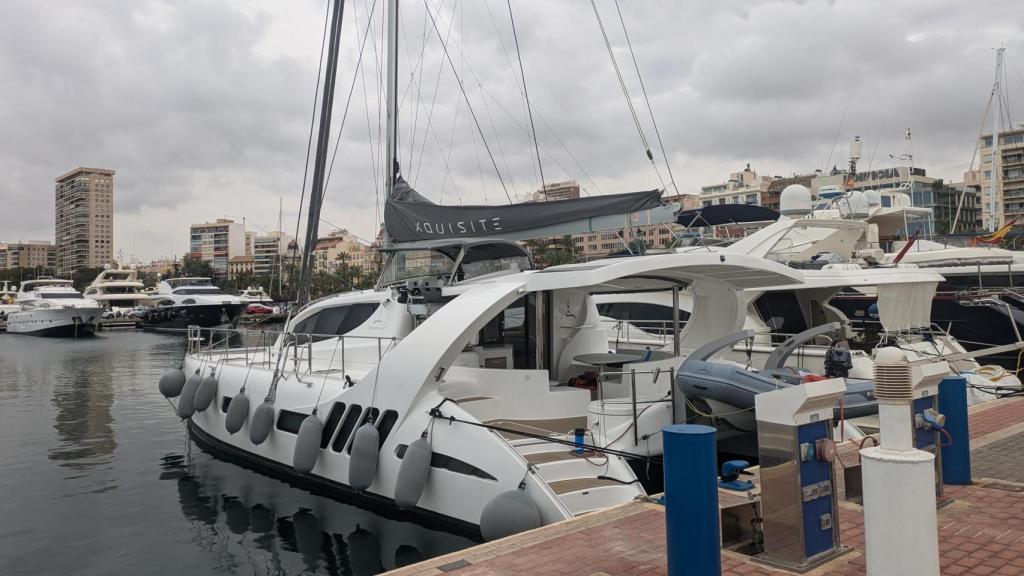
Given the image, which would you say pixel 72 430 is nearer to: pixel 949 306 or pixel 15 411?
pixel 15 411

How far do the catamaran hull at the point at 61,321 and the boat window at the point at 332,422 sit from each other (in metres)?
58.2

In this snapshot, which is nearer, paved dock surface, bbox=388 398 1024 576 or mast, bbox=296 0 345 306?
paved dock surface, bbox=388 398 1024 576

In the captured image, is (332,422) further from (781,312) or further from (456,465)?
(781,312)

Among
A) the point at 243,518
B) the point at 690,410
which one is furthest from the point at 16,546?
the point at 690,410

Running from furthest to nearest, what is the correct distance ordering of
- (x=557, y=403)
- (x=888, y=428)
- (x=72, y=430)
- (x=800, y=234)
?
(x=800, y=234), (x=72, y=430), (x=557, y=403), (x=888, y=428)

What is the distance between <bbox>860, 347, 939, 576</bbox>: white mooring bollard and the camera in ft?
11.2

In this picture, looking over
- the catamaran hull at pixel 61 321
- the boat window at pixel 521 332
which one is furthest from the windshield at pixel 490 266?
the catamaran hull at pixel 61 321

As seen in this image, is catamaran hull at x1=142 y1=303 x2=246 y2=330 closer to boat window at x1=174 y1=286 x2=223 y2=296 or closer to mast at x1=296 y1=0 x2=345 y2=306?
boat window at x1=174 y1=286 x2=223 y2=296

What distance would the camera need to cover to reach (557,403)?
8891 millimetres

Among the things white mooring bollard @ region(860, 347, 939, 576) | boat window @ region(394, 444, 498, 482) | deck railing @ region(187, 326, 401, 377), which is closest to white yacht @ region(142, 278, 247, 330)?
deck railing @ region(187, 326, 401, 377)

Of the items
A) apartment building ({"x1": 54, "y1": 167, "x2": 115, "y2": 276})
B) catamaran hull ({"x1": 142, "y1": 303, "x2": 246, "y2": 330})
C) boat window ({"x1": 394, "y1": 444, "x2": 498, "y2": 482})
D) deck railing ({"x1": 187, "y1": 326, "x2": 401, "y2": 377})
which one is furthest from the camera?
apartment building ({"x1": 54, "y1": 167, "x2": 115, "y2": 276})

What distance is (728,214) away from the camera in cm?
1948

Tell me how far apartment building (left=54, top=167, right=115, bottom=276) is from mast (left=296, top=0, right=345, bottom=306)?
193186 millimetres

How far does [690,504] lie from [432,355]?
4.29 metres
